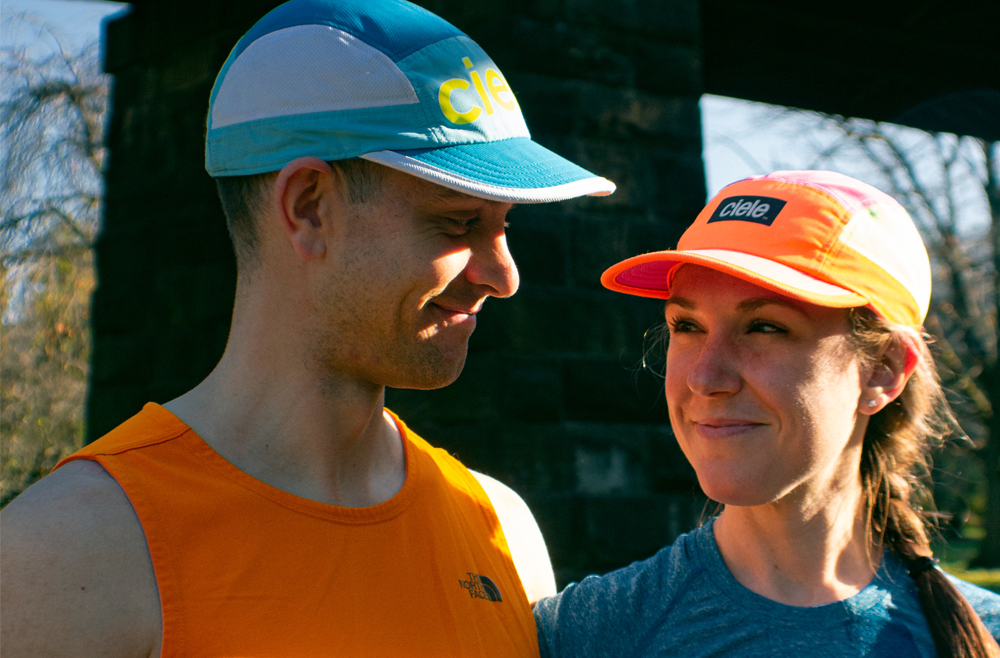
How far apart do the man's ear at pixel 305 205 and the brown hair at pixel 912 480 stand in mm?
1004

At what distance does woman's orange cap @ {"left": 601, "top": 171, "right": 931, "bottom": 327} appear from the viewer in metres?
1.59

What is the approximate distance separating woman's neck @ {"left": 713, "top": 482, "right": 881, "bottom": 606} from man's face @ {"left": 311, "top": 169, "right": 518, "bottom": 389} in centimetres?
72

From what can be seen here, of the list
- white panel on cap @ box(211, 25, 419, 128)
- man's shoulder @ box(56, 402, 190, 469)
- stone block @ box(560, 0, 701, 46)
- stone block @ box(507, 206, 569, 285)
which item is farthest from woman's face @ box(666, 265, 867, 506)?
stone block @ box(560, 0, 701, 46)

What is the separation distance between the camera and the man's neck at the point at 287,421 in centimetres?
147

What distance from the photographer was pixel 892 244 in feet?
5.56

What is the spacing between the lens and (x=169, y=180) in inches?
146

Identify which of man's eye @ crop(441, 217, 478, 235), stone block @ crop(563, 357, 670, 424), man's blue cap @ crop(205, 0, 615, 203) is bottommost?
stone block @ crop(563, 357, 670, 424)

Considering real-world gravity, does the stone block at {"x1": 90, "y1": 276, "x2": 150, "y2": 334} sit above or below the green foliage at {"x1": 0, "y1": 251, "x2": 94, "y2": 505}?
above

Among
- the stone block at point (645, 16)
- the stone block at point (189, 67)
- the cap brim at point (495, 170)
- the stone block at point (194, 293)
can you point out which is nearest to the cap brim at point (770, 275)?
the cap brim at point (495, 170)

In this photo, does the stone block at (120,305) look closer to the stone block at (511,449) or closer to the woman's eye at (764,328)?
the stone block at (511,449)

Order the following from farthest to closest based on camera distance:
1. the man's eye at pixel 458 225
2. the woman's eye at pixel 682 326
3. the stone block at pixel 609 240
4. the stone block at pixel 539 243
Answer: the stone block at pixel 609 240, the stone block at pixel 539 243, the woman's eye at pixel 682 326, the man's eye at pixel 458 225

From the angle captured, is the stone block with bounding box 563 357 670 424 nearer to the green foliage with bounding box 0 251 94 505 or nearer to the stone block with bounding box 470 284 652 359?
the stone block with bounding box 470 284 652 359

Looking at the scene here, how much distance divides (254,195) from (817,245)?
105 cm

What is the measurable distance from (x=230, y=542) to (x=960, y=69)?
15.0 ft
